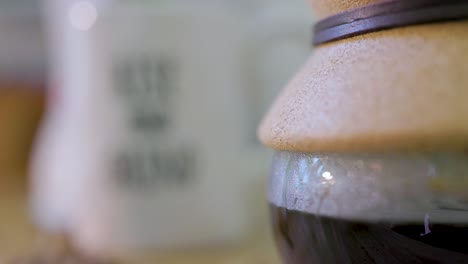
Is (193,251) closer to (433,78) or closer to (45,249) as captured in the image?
(45,249)

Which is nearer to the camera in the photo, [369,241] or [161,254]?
[369,241]

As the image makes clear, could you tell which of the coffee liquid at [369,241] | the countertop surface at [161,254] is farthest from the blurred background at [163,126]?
the coffee liquid at [369,241]

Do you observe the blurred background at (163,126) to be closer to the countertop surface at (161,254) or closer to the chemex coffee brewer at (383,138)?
the countertop surface at (161,254)

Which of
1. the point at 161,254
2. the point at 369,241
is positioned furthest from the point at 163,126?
the point at 369,241

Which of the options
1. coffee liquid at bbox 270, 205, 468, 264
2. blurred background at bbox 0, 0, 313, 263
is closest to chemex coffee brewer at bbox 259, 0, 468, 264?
coffee liquid at bbox 270, 205, 468, 264

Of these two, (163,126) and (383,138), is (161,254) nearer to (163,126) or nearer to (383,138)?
(163,126)

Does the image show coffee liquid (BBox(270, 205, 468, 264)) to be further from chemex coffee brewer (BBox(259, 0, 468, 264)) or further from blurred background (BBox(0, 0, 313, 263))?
blurred background (BBox(0, 0, 313, 263))
